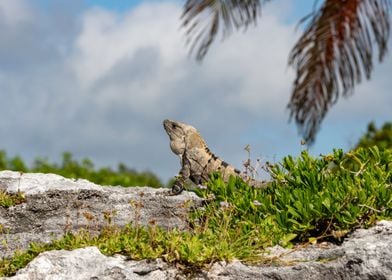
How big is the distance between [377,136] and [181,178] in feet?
38.1

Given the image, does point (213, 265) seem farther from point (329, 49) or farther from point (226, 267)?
point (329, 49)

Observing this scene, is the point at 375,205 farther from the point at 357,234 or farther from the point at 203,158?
the point at 203,158

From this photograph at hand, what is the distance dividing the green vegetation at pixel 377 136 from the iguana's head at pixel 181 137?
406 inches

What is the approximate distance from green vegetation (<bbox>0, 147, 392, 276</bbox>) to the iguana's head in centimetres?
162

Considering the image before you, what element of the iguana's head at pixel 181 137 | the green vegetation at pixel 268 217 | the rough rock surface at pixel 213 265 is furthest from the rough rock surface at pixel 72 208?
the iguana's head at pixel 181 137

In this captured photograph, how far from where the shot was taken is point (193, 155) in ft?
30.3

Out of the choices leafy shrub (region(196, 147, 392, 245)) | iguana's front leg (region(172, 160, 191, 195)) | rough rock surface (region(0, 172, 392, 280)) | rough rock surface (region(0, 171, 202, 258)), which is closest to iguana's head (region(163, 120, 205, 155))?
iguana's front leg (region(172, 160, 191, 195))

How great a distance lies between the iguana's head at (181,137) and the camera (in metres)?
9.40

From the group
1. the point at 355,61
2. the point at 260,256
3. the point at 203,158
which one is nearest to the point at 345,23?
the point at 355,61

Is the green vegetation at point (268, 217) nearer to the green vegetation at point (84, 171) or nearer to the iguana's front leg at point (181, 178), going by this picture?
the iguana's front leg at point (181, 178)

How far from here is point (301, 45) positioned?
643 inches

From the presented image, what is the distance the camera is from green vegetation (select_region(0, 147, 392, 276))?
20.8 feet

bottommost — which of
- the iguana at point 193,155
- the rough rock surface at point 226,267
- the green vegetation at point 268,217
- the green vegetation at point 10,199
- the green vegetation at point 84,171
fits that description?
the rough rock surface at point 226,267

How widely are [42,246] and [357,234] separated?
7.50ft
